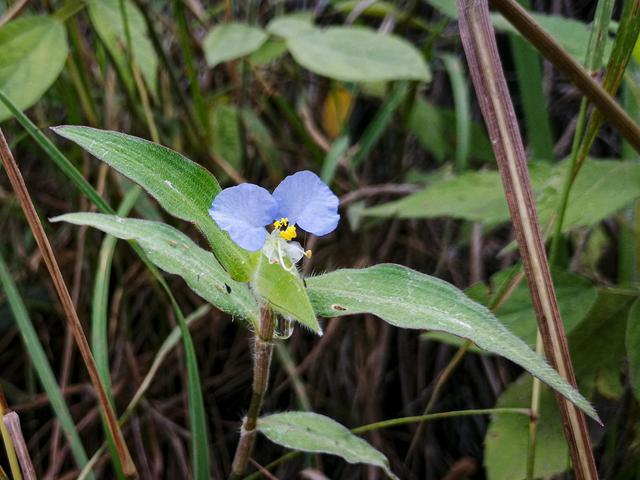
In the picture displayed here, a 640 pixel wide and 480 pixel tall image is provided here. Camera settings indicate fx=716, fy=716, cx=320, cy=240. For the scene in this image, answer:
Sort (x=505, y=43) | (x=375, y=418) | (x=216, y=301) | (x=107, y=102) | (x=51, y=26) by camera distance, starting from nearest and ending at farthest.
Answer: (x=216, y=301) → (x=51, y=26) → (x=375, y=418) → (x=107, y=102) → (x=505, y=43)

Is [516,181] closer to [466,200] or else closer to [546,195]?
[546,195]

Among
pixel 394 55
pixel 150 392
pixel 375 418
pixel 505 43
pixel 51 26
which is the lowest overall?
pixel 375 418

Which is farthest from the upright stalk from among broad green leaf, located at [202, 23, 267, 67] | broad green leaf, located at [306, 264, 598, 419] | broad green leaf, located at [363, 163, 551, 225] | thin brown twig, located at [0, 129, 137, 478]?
broad green leaf, located at [202, 23, 267, 67]

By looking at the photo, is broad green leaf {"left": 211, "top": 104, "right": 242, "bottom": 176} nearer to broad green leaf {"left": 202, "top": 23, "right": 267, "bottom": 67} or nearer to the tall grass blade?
broad green leaf {"left": 202, "top": 23, "right": 267, "bottom": 67}

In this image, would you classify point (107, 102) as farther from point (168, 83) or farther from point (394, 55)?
point (394, 55)

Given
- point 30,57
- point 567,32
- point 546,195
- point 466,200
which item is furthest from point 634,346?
point 30,57


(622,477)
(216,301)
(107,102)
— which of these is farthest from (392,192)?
(216,301)

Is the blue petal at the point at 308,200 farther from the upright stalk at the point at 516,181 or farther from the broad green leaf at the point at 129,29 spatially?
the broad green leaf at the point at 129,29
